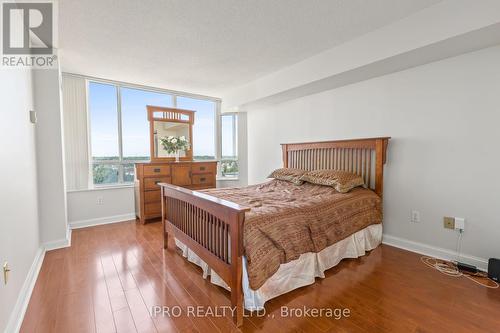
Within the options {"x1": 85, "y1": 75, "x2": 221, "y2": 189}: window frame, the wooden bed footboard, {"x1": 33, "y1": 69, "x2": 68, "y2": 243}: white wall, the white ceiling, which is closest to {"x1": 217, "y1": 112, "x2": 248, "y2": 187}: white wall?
{"x1": 85, "y1": 75, "x2": 221, "y2": 189}: window frame

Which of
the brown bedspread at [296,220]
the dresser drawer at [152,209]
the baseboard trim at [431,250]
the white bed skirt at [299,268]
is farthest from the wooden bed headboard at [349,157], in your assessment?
the dresser drawer at [152,209]

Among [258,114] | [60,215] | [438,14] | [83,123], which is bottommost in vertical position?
[60,215]

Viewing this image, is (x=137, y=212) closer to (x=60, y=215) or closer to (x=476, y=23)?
(x=60, y=215)

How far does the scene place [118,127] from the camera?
13.4ft

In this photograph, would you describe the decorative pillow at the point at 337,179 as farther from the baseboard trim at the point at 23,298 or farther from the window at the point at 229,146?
the baseboard trim at the point at 23,298

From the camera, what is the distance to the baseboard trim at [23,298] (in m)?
1.43

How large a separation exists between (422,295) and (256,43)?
116 inches

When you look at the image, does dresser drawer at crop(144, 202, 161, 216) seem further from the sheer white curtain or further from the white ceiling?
the white ceiling

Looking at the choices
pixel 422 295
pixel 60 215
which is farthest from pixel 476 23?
pixel 60 215

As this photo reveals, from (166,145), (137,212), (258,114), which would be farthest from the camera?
(258,114)

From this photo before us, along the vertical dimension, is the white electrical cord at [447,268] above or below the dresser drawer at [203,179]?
below

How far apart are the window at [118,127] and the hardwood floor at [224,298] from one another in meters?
1.76

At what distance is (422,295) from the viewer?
5.98ft

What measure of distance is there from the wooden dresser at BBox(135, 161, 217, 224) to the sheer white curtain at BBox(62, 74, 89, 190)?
0.83 metres
